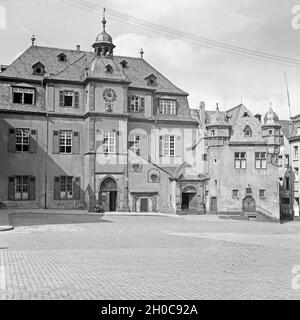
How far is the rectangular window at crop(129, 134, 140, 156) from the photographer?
51.3 meters

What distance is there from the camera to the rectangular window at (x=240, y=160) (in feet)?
170

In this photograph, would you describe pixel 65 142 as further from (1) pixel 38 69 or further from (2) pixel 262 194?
(2) pixel 262 194

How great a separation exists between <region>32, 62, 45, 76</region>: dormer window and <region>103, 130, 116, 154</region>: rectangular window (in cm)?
924

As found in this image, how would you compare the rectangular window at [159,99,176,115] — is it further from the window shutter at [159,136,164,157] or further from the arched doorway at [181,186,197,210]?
the arched doorway at [181,186,197,210]

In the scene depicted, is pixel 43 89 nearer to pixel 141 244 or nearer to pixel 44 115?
pixel 44 115

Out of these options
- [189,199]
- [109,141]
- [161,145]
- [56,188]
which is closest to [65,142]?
[109,141]

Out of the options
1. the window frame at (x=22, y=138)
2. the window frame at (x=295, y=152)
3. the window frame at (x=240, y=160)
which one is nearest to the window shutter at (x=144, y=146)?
the window frame at (x=240, y=160)

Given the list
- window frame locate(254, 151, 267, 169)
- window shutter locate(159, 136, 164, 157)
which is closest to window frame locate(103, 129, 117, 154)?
window shutter locate(159, 136, 164, 157)

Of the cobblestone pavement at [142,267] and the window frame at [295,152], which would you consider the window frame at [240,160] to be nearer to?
the window frame at [295,152]

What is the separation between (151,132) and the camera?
2074 inches

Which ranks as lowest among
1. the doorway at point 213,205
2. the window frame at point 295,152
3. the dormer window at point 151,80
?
the doorway at point 213,205

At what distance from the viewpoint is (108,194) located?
160 feet

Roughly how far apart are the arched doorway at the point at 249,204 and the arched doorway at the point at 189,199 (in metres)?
5.29

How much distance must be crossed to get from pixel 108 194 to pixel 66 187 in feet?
14.0
